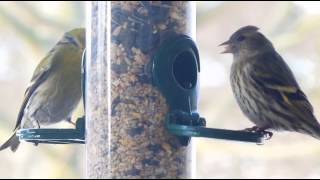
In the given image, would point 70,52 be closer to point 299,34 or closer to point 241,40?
point 241,40

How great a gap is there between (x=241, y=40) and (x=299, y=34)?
267cm

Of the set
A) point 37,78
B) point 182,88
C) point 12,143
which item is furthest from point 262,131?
point 12,143

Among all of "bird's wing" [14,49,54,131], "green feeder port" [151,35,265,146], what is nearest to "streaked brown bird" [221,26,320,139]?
"green feeder port" [151,35,265,146]

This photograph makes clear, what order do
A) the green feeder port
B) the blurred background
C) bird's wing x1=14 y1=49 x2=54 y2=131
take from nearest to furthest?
the green feeder port
bird's wing x1=14 y1=49 x2=54 y2=131
the blurred background

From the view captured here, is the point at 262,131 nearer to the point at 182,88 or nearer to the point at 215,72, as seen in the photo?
the point at 182,88

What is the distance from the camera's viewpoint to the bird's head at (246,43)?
5.76 meters

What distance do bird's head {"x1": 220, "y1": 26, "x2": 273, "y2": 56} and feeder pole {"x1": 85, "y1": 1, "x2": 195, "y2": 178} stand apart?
82cm

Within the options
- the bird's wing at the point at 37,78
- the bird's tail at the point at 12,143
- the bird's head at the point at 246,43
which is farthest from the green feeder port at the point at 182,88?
the bird's tail at the point at 12,143

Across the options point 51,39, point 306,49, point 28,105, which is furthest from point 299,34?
point 28,105

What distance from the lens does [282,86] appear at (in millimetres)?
5453

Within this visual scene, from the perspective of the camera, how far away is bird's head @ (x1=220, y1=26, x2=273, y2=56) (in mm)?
5758

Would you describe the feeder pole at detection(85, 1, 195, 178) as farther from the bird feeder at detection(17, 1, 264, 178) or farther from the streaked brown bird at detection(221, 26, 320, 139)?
the streaked brown bird at detection(221, 26, 320, 139)

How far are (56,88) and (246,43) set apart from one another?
107 cm

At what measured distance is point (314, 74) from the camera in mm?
8320
